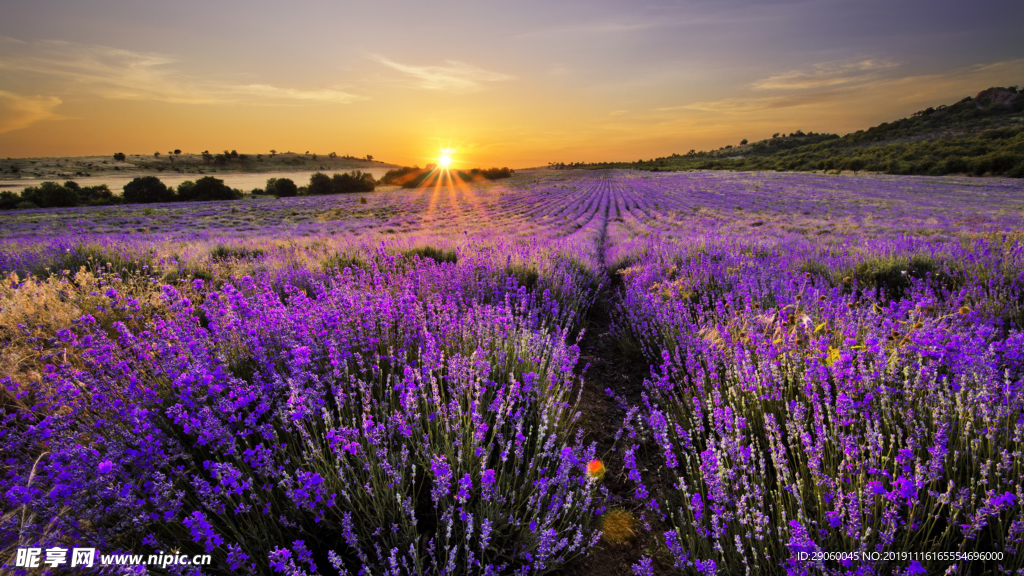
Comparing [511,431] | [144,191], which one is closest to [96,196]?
[144,191]

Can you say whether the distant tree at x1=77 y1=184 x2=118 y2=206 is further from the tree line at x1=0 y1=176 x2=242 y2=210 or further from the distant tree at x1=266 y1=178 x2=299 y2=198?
the distant tree at x1=266 y1=178 x2=299 y2=198

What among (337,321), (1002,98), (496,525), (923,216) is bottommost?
(496,525)

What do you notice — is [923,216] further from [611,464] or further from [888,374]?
[611,464]

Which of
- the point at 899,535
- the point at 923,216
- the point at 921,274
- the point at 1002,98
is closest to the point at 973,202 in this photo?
the point at 923,216

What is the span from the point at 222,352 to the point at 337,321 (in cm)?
74

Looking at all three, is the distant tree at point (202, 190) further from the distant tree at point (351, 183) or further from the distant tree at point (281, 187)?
the distant tree at point (351, 183)

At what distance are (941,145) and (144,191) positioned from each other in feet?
250

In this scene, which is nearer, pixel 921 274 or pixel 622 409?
pixel 622 409

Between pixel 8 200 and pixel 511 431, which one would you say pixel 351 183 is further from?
pixel 511 431

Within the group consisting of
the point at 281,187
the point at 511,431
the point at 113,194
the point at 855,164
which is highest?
the point at 855,164

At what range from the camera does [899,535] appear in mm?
1660

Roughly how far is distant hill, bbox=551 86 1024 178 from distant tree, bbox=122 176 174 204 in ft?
211

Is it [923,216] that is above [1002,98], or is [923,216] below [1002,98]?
below

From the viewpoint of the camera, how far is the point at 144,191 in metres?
32.6
